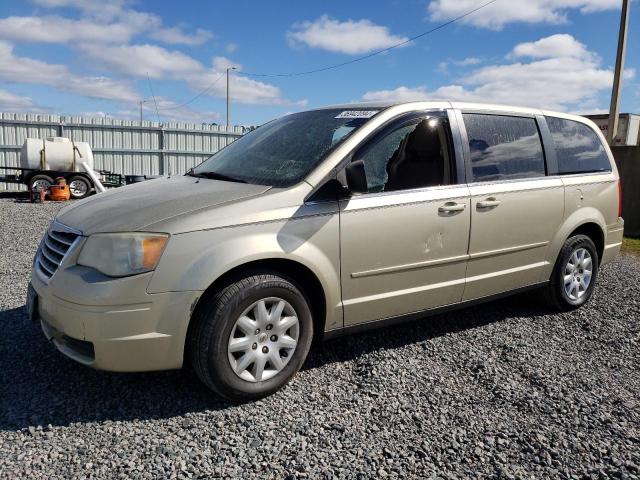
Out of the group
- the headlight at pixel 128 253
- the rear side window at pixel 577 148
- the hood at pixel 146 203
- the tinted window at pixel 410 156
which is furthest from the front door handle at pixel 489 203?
the headlight at pixel 128 253

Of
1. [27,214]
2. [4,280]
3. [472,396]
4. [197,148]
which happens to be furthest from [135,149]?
[472,396]

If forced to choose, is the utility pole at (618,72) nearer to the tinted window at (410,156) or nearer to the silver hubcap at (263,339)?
the tinted window at (410,156)

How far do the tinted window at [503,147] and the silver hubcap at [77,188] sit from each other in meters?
14.0

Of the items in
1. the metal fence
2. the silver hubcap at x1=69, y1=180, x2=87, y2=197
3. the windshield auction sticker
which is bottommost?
the silver hubcap at x1=69, y1=180, x2=87, y2=197

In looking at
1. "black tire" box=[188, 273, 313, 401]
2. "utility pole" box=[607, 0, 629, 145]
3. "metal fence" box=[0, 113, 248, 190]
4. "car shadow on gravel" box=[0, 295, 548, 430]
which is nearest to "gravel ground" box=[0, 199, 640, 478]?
"car shadow on gravel" box=[0, 295, 548, 430]

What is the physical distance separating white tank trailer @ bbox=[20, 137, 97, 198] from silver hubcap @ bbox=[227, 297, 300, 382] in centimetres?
1340

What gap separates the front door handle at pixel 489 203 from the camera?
3906 mm

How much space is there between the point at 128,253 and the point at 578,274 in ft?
13.1

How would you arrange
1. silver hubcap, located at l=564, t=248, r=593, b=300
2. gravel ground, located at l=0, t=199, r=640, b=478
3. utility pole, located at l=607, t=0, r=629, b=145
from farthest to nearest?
→ utility pole, located at l=607, t=0, r=629, b=145 → silver hubcap, located at l=564, t=248, r=593, b=300 → gravel ground, located at l=0, t=199, r=640, b=478

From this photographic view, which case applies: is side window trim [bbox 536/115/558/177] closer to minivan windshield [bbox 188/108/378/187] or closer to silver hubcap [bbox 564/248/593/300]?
silver hubcap [bbox 564/248/593/300]

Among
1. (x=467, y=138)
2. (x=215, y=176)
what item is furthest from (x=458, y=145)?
(x=215, y=176)

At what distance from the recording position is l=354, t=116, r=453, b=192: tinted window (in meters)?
3.56

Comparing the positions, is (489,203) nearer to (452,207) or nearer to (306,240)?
(452,207)

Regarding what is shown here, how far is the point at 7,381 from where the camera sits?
3244 millimetres
